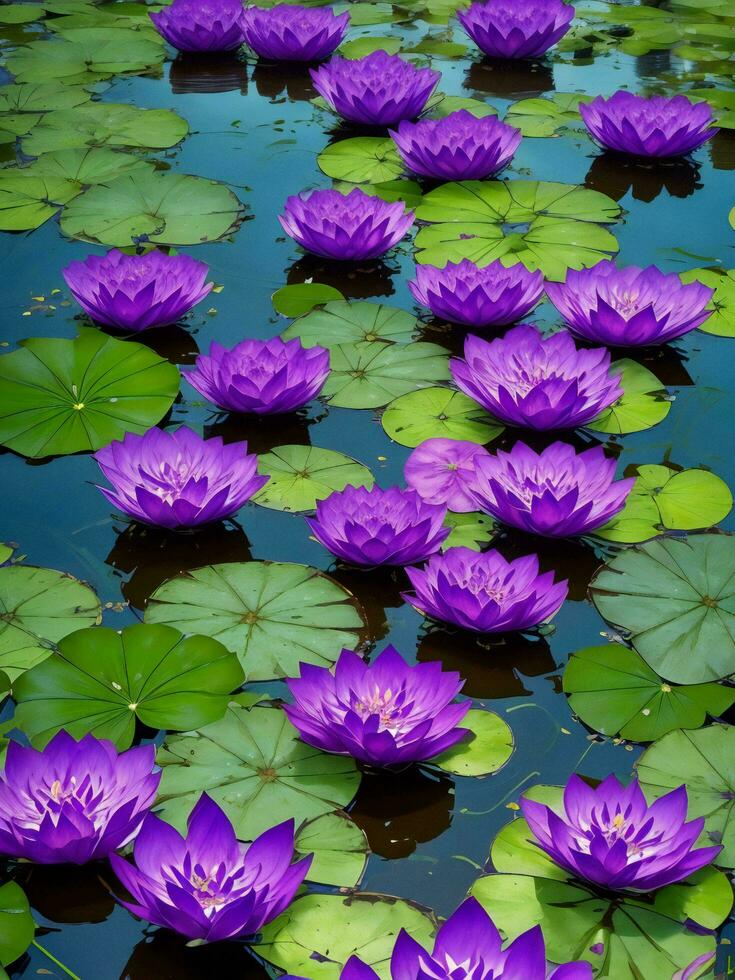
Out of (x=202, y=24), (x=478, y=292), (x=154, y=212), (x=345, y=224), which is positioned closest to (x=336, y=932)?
(x=478, y=292)

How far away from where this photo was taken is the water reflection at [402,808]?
1.58m

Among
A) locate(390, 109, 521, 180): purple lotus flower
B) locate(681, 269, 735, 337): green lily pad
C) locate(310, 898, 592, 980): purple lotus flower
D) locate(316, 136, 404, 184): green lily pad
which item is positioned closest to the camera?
locate(310, 898, 592, 980): purple lotus flower

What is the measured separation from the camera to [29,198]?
3.34m

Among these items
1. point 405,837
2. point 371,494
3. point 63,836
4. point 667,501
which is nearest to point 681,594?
point 667,501

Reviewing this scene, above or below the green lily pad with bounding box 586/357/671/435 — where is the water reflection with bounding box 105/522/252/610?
below

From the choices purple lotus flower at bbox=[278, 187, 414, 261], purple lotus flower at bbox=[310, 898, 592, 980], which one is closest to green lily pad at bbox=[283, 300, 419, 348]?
purple lotus flower at bbox=[278, 187, 414, 261]

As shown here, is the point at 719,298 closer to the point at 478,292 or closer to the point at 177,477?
the point at 478,292

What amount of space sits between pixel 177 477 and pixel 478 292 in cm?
93

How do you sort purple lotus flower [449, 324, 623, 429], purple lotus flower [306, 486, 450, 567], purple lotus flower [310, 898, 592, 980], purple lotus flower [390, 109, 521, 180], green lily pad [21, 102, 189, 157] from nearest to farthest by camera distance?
purple lotus flower [310, 898, 592, 980] → purple lotus flower [306, 486, 450, 567] → purple lotus flower [449, 324, 623, 429] → purple lotus flower [390, 109, 521, 180] → green lily pad [21, 102, 189, 157]

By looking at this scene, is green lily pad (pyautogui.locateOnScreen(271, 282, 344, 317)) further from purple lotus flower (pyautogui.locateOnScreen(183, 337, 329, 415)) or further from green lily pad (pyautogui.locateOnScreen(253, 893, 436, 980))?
green lily pad (pyautogui.locateOnScreen(253, 893, 436, 980))

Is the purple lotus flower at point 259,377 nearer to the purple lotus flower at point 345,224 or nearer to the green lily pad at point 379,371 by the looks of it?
the green lily pad at point 379,371

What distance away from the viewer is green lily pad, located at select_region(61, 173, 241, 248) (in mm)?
3148

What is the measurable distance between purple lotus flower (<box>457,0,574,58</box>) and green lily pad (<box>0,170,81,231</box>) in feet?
6.23

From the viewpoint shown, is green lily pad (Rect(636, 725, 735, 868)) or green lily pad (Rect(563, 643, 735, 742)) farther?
green lily pad (Rect(563, 643, 735, 742))
